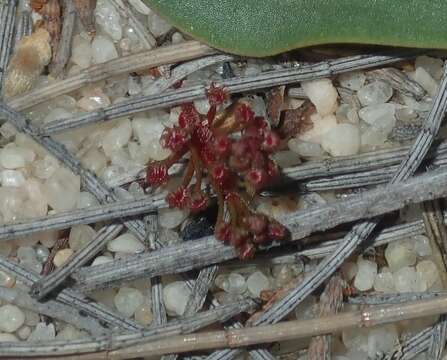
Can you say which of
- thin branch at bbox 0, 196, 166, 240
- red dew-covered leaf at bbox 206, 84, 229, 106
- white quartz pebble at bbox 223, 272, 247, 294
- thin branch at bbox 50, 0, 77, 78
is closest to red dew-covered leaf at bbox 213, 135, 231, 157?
red dew-covered leaf at bbox 206, 84, 229, 106

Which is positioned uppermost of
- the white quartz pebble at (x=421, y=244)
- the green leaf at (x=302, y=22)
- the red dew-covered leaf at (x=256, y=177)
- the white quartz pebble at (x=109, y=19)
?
the white quartz pebble at (x=109, y=19)

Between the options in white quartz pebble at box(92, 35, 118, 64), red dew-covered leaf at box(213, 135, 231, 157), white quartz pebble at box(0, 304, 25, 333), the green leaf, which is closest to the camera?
red dew-covered leaf at box(213, 135, 231, 157)

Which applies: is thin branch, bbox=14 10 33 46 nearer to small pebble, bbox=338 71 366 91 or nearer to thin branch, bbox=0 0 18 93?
thin branch, bbox=0 0 18 93

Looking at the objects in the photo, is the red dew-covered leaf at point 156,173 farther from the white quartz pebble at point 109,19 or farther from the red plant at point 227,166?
the white quartz pebble at point 109,19

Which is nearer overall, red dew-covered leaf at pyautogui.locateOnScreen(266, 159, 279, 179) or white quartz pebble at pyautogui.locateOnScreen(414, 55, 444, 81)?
red dew-covered leaf at pyautogui.locateOnScreen(266, 159, 279, 179)

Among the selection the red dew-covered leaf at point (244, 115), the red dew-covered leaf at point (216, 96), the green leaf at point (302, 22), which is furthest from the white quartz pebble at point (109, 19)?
the red dew-covered leaf at point (244, 115)

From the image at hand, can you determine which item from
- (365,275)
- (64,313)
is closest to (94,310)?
(64,313)

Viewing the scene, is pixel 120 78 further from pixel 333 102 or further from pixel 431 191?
→ pixel 431 191
